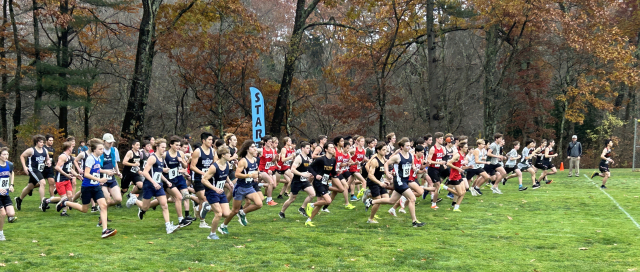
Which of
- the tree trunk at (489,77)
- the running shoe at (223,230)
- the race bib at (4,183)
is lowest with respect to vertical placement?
the running shoe at (223,230)

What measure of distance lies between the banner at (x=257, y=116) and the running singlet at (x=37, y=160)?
19.6ft

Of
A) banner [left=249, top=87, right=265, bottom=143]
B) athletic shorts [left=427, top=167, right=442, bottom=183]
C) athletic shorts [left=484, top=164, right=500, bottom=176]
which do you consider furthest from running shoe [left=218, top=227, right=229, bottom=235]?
athletic shorts [left=484, top=164, right=500, bottom=176]

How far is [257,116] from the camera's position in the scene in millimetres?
16812

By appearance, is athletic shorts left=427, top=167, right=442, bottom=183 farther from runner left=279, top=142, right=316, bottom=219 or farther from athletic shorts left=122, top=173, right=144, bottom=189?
athletic shorts left=122, top=173, right=144, bottom=189

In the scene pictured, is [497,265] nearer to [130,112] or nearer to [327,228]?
[327,228]

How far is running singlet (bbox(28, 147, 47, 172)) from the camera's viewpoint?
40.4 ft

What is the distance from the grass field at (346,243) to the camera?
7.36 meters

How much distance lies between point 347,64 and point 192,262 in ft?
75.9

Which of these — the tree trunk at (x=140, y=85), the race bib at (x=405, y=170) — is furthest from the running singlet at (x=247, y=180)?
the tree trunk at (x=140, y=85)

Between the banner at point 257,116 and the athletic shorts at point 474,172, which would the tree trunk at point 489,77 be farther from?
the banner at point 257,116

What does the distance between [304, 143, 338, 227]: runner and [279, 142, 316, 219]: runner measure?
0.63ft

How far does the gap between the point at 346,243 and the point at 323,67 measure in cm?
2508

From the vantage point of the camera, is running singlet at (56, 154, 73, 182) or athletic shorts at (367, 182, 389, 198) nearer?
athletic shorts at (367, 182, 389, 198)

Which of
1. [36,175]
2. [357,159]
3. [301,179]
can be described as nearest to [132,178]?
[36,175]
